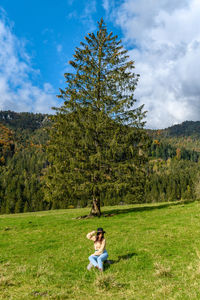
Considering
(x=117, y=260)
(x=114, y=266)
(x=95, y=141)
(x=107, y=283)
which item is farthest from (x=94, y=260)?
(x=95, y=141)

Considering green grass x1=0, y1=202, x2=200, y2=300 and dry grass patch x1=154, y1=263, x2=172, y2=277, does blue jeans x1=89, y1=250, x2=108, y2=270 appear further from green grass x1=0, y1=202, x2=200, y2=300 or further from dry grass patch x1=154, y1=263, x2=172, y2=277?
dry grass patch x1=154, y1=263, x2=172, y2=277

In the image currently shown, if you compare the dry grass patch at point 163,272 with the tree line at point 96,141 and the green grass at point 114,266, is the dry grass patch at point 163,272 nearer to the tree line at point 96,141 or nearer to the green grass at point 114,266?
the green grass at point 114,266

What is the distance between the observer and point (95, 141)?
72.0ft

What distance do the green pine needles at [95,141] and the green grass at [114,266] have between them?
610cm

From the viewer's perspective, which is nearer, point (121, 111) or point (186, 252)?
point (186, 252)

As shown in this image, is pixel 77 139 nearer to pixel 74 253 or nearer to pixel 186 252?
pixel 74 253

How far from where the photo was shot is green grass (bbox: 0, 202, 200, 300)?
626cm

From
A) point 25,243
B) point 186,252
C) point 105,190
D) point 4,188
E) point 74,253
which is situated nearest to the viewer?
point 186,252

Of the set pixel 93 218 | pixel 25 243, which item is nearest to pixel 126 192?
pixel 93 218

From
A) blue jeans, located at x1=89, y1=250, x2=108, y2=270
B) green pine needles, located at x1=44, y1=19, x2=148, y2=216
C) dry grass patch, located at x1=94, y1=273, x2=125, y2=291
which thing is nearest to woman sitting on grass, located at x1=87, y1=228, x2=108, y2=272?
blue jeans, located at x1=89, y1=250, x2=108, y2=270

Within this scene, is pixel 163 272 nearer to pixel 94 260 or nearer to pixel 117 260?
pixel 117 260

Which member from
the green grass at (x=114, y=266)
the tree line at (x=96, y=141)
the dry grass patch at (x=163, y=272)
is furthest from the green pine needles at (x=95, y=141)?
the dry grass patch at (x=163, y=272)

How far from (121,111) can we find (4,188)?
131 meters

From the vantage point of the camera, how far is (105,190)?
20.4 meters
